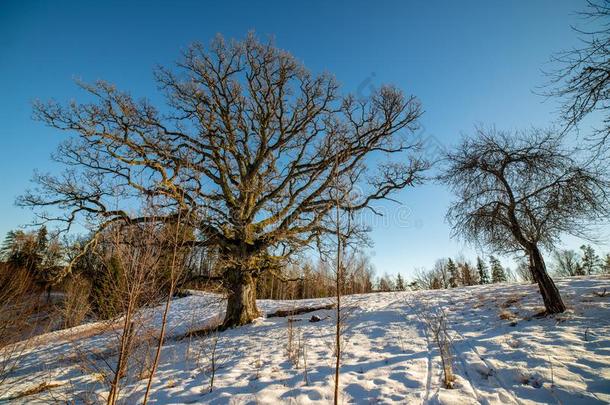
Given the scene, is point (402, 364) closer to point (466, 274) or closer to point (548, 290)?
point (548, 290)

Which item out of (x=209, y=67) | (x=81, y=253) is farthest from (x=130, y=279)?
A: (x=209, y=67)

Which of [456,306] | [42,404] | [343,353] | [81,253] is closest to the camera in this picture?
[42,404]

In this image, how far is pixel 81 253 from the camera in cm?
807

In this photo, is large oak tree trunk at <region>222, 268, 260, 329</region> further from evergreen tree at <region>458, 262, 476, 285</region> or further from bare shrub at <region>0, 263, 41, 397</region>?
evergreen tree at <region>458, 262, 476, 285</region>

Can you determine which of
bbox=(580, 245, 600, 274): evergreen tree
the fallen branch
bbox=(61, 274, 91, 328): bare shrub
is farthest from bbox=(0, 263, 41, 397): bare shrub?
bbox=(580, 245, 600, 274): evergreen tree

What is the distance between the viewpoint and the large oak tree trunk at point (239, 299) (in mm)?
9727

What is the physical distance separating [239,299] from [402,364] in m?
6.60

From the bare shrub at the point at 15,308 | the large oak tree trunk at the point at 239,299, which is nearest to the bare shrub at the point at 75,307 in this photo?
the bare shrub at the point at 15,308

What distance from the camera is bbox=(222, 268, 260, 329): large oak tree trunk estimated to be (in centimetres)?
973

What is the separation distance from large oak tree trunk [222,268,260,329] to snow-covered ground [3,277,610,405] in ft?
2.21

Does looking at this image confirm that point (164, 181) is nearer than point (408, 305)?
Yes

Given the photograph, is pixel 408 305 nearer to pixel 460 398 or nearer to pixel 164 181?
pixel 460 398

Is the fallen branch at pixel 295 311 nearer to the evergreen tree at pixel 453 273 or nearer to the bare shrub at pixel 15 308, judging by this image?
the bare shrub at pixel 15 308

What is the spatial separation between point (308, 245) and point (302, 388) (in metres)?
6.32
